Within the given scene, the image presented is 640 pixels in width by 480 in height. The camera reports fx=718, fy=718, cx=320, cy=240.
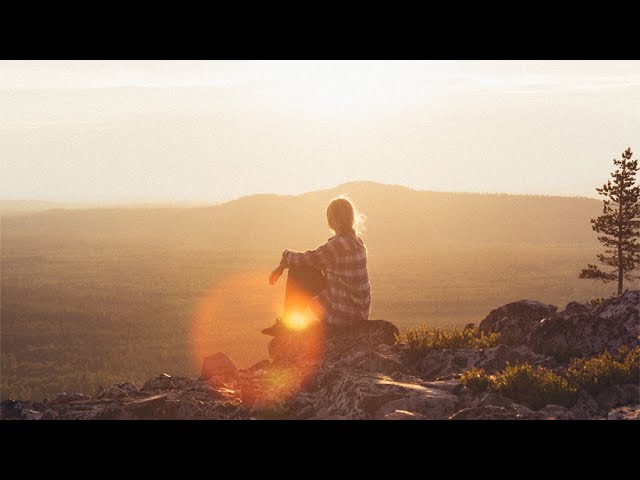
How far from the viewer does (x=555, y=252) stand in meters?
195

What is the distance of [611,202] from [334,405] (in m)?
16.5

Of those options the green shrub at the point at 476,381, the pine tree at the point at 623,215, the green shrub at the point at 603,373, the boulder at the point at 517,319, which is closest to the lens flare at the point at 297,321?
the boulder at the point at 517,319

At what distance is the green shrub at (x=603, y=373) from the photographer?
950 cm

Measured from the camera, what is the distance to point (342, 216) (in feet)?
37.7

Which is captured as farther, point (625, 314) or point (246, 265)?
point (246, 265)

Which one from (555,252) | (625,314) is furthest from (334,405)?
(555,252)

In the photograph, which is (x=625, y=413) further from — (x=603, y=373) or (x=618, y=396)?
(x=603, y=373)

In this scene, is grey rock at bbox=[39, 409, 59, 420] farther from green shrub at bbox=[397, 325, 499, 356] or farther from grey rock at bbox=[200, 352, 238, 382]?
green shrub at bbox=[397, 325, 499, 356]

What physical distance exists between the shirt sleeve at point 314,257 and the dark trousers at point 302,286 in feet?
1.15

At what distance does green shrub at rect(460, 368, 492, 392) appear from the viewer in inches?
380

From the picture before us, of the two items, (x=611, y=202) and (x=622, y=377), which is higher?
Answer: (x=611, y=202)

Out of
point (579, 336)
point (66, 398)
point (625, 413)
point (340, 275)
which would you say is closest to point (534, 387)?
point (625, 413)

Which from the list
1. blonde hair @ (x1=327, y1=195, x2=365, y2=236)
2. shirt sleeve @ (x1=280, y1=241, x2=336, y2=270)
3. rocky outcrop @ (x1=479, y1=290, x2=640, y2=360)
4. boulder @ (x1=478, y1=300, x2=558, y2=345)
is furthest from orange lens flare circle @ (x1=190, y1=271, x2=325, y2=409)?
rocky outcrop @ (x1=479, y1=290, x2=640, y2=360)
